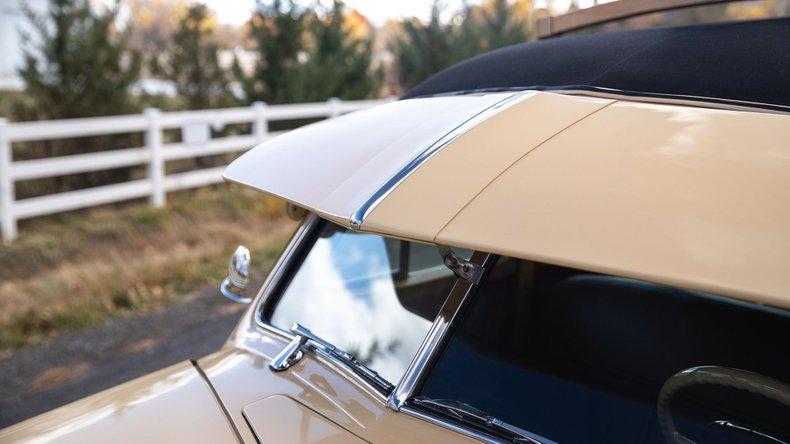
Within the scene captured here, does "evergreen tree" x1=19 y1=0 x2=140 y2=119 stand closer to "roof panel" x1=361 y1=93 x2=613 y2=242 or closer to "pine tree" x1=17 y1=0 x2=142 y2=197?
"pine tree" x1=17 y1=0 x2=142 y2=197

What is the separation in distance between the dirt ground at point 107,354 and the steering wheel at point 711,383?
334cm

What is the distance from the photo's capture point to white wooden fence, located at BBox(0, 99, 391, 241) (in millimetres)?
6844

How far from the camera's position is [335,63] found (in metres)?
12.4

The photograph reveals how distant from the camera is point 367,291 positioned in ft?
6.95

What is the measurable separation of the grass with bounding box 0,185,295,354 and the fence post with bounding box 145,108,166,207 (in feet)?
0.57

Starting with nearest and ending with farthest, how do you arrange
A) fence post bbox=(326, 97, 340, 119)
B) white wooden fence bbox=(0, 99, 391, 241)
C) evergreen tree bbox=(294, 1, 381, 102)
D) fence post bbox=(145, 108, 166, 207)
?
white wooden fence bbox=(0, 99, 391, 241)
fence post bbox=(145, 108, 166, 207)
fence post bbox=(326, 97, 340, 119)
evergreen tree bbox=(294, 1, 381, 102)

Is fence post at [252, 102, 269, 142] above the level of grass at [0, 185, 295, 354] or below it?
above

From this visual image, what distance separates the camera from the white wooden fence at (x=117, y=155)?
22.5 ft

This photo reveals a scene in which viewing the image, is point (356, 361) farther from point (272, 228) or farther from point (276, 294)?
point (272, 228)

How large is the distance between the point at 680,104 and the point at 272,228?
6.61 m

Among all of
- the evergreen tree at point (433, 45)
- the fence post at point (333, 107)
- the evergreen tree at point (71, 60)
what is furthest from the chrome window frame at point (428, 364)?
the evergreen tree at point (433, 45)

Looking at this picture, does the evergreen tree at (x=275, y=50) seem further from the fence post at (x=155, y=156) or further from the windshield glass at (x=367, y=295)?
the windshield glass at (x=367, y=295)

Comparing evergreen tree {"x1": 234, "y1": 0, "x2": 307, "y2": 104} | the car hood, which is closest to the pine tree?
evergreen tree {"x1": 234, "y1": 0, "x2": 307, "y2": 104}

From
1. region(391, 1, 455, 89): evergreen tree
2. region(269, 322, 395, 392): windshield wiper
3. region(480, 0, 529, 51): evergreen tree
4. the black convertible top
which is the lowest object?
region(269, 322, 395, 392): windshield wiper
